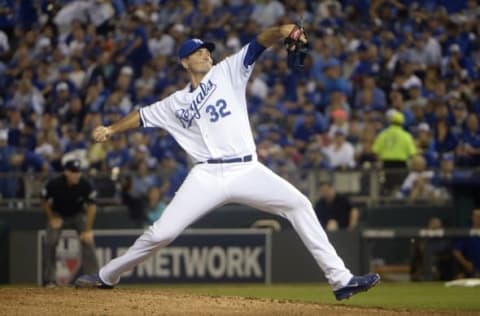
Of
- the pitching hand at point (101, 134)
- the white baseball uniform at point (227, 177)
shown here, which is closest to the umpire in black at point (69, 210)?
the pitching hand at point (101, 134)

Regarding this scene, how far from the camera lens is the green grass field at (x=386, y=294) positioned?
37.6 feet

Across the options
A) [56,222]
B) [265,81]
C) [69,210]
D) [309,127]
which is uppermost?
[265,81]

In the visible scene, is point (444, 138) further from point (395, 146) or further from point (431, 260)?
point (431, 260)

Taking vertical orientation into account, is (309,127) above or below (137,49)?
below

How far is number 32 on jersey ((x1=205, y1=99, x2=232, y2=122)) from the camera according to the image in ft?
32.6

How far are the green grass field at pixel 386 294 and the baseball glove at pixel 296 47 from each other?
2.46 metres

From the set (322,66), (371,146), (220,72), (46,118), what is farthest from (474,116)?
(220,72)

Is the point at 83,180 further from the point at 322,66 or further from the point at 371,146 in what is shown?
the point at 322,66

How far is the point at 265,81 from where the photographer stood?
2020 cm

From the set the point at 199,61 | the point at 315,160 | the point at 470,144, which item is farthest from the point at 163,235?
the point at 470,144

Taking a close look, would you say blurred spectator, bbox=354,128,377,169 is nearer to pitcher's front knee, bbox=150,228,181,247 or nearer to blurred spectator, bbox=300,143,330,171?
blurred spectator, bbox=300,143,330,171

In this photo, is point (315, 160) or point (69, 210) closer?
point (69, 210)

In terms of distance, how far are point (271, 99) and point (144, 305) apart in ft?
32.3

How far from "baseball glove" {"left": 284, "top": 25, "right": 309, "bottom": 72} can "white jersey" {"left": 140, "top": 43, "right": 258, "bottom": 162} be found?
1.16 feet
